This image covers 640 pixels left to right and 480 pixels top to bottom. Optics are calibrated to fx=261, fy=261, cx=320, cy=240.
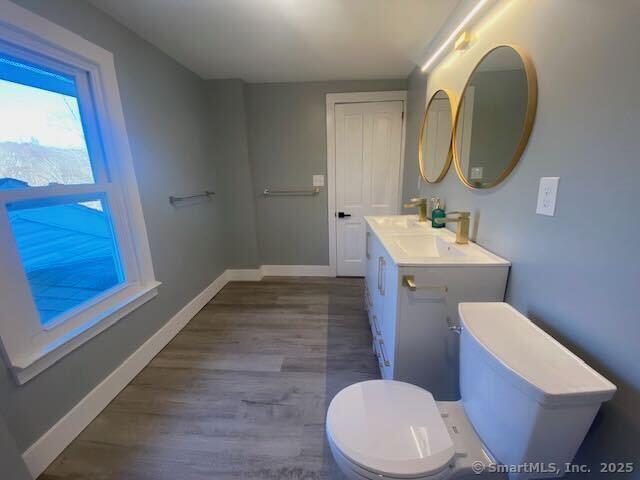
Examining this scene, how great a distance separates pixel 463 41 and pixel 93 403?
2.92 m

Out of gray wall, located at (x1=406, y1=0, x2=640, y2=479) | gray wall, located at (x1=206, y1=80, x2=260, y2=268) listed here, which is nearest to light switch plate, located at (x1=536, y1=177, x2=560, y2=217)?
gray wall, located at (x1=406, y1=0, x2=640, y2=479)

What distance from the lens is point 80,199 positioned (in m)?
1.50

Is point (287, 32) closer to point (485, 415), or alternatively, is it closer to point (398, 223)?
point (398, 223)

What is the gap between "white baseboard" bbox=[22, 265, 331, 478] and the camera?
121cm

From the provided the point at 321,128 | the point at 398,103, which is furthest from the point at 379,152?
the point at 321,128

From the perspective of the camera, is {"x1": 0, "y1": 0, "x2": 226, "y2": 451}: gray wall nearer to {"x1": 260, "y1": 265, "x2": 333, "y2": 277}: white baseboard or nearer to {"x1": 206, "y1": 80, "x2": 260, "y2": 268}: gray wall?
{"x1": 206, "y1": 80, "x2": 260, "y2": 268}: gray wall

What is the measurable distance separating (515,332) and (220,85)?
10.6 feet

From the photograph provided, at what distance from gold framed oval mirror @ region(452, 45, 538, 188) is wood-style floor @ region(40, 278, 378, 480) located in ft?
4.69

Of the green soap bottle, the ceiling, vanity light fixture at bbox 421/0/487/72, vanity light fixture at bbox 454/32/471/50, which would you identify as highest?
the ceiling

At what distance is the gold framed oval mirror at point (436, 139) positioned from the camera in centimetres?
182

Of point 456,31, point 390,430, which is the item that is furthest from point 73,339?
point 456,31

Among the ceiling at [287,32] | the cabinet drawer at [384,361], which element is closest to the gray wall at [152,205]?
the ceiling at [287,32]

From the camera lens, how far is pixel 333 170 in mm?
3055

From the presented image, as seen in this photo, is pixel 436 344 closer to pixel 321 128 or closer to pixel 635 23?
pixel 635 23
